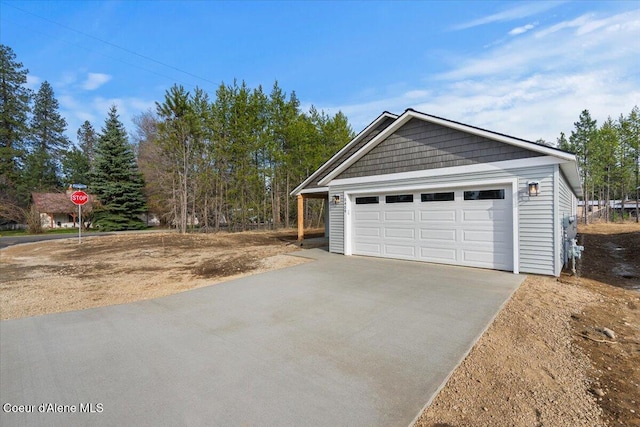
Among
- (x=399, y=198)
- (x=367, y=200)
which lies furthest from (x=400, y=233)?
(x=367, y=200)

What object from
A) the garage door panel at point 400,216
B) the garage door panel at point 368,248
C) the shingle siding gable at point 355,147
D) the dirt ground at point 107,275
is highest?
the shingle siding gable at point 355,147

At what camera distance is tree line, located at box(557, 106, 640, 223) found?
24875 millimetres

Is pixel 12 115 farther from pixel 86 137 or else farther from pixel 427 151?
pixel 427 151

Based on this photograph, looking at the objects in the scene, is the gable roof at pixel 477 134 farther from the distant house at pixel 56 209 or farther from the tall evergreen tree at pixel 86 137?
the tall evergreen tree at pixel 86 137

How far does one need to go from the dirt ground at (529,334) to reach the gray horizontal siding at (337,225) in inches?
81.1

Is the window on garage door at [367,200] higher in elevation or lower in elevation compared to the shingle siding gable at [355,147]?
lower

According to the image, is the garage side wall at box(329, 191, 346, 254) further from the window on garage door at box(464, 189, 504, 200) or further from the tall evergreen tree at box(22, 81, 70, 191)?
the tall evergreen tree at box(22, 81, 70, 191)

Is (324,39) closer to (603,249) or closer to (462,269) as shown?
(462,269)

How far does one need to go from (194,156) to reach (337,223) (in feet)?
49.5

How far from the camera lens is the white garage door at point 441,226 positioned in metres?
6.87

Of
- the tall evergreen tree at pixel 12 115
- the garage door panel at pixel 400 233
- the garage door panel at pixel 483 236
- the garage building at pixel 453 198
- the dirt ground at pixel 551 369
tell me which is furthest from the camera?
the tall evergreen tree at pixel 12 115

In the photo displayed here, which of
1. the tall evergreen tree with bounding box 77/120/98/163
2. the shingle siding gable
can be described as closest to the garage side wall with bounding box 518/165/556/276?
the shingle siding gable

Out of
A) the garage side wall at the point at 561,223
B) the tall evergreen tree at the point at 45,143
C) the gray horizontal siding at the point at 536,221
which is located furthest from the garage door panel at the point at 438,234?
the tall evergreen tree at the point at 45,143

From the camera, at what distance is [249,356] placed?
3.09 metres
